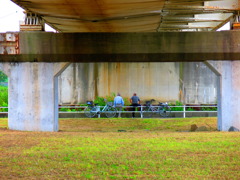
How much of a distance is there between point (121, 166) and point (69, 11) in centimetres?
786

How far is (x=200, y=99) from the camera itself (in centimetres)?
3328

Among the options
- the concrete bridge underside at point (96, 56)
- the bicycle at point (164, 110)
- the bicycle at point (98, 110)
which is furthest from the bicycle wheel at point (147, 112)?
the concrete bridge underside at point (96, 56)

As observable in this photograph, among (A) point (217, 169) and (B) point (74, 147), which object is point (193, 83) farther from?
(A) point (217, 169)

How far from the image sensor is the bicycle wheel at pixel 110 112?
1207 inches

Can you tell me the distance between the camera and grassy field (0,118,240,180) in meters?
9.56

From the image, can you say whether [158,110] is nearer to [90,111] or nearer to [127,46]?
[90,111]

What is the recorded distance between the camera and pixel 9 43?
19547mm

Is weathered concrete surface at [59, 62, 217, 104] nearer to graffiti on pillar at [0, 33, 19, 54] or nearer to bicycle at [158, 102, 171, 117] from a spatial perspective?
bicycle at [158, 102, 171, 117]

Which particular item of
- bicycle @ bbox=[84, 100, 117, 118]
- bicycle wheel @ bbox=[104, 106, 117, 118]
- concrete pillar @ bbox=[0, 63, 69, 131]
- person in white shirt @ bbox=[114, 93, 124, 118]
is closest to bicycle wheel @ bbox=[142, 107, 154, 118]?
person in white shirt @ bbox=[114, 93, 124, 118]

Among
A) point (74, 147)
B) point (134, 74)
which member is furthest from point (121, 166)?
point (134, 74)

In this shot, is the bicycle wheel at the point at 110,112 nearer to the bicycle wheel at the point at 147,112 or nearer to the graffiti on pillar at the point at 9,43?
the bicycle wheel at the point at 147,112

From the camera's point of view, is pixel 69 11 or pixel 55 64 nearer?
pixel 69 11

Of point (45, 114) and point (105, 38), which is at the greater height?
point (105, 38)

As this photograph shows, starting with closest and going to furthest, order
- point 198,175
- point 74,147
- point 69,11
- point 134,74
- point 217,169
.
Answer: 1. point 198,175
2. point 217,169
3. point 74,147
4. point 69,11
5. point 134,74
